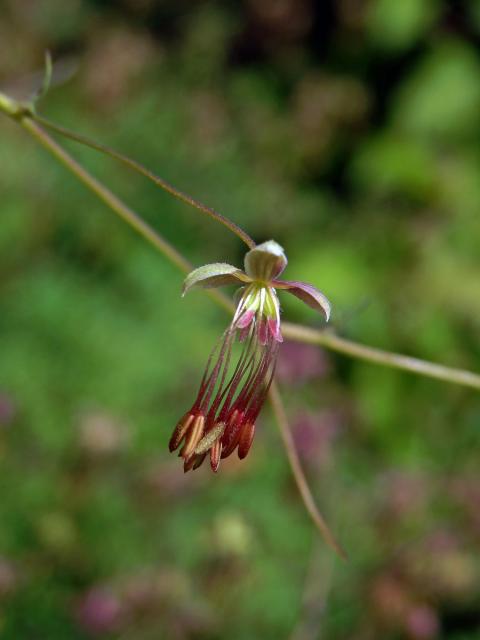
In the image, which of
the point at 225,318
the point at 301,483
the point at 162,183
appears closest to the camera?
the point at 162,183

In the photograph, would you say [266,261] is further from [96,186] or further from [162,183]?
[96,186]

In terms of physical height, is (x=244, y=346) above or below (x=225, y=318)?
below

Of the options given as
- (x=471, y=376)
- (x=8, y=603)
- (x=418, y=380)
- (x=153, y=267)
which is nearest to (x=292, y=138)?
(x=153, y=267)

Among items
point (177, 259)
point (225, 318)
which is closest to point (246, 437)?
point (177, 259)

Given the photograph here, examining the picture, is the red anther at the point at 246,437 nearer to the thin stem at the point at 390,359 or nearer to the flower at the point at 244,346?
the flower at the point at 244,346

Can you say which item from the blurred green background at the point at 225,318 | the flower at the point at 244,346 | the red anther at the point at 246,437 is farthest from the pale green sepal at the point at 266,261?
the blurred green background at the point at 225,318
